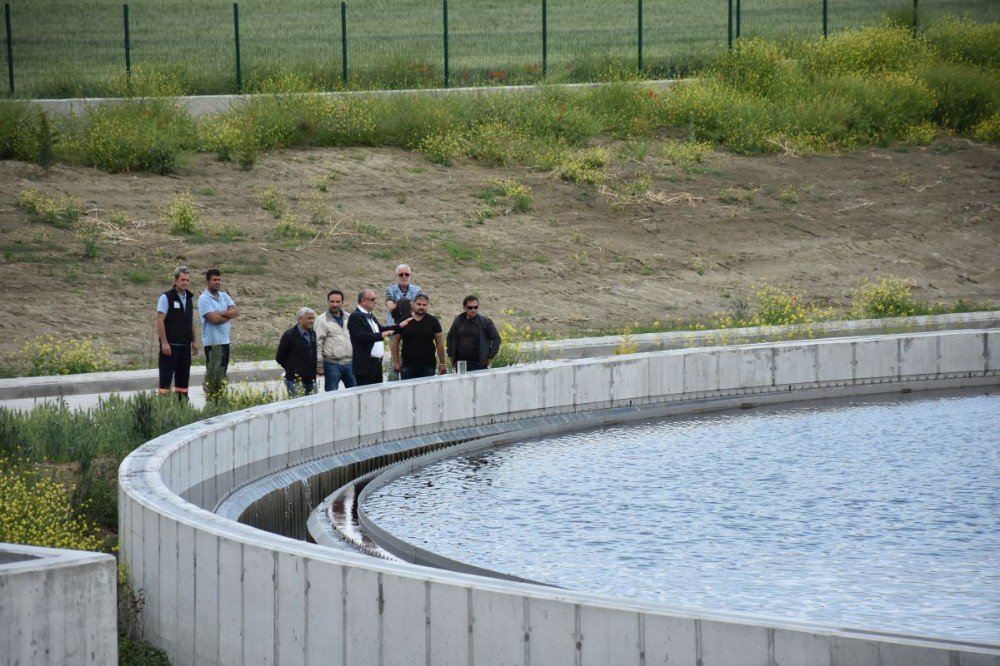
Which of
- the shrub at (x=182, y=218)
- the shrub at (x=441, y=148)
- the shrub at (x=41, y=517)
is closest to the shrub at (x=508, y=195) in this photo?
the shrub at (x=441, y=148)

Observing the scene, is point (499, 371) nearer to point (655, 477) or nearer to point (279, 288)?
point (655, 477)

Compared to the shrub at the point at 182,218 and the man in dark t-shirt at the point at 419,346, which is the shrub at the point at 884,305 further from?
the shrub at the point at 182,218

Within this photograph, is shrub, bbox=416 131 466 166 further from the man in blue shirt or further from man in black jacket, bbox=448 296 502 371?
man in black jacket, bbox=448 296 502 371

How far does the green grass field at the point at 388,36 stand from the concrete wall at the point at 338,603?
1987 centimetres

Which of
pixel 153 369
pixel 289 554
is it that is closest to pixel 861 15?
pixel 153 369

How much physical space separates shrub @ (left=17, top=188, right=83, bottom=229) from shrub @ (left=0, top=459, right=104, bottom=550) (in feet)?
44.9

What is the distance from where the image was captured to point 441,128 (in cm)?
3008

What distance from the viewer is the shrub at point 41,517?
1006 centimetres

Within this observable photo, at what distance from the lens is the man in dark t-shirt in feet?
47.9

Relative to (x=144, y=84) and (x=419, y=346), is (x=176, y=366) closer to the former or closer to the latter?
(x=419, y=346)

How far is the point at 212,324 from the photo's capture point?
1519 cm

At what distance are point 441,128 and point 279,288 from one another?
7.93 m

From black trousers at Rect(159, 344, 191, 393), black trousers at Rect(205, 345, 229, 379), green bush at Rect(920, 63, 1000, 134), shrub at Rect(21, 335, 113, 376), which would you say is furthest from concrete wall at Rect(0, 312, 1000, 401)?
green bush at Rect(920, 63, 1000, 134)

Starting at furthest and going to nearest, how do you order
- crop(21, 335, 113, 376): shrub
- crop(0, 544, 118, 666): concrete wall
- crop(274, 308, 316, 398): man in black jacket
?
1. crop(21, 335, 113, 376): shrub
2. crop(274, 308, 316, 398): man in black jacket
3. crop(0, 544, 118, 666): concrete wall
